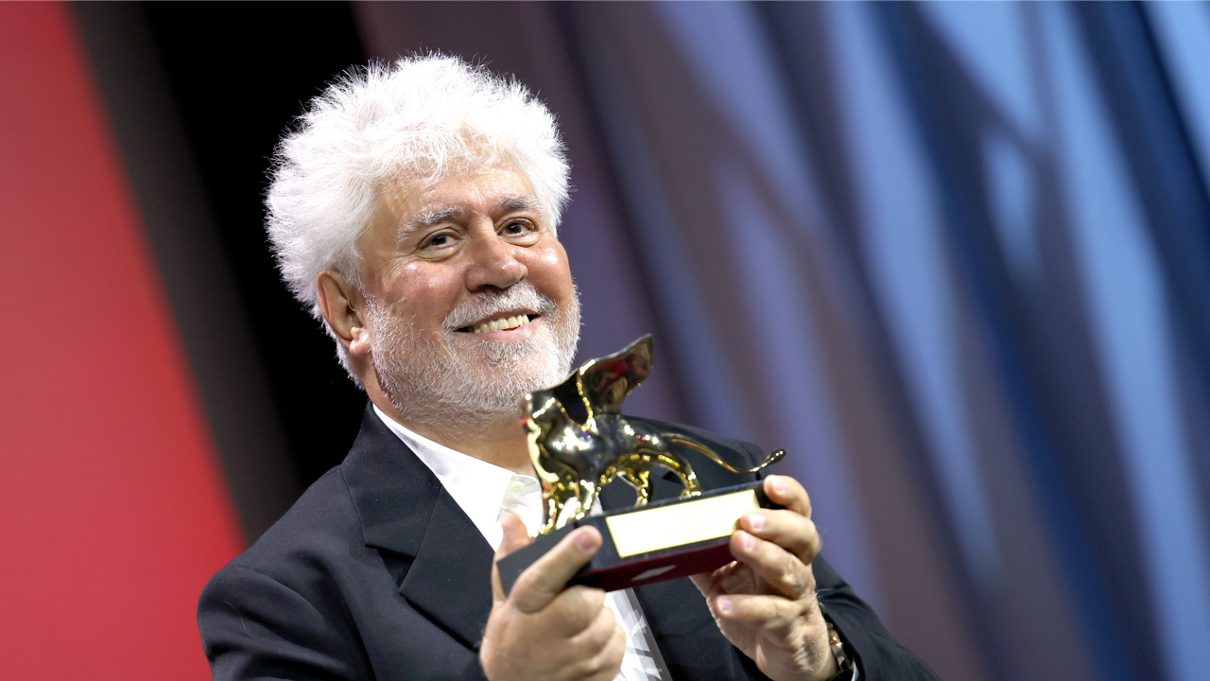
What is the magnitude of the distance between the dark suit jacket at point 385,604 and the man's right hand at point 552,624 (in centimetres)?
30

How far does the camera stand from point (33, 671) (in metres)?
1.73

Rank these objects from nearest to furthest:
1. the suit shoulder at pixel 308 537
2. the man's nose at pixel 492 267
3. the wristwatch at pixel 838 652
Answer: the wristwatch at pixel 838 652, the suit shoulder at pixel 308 537, the man's nose at pixel 492 267

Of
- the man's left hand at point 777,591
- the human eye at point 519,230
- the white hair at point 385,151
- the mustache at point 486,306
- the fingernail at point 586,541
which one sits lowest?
the man's left hand at point 777,591

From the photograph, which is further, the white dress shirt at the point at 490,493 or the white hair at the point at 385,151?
the white hair at the point at 385,151

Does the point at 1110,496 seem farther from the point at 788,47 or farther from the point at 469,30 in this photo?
the point at 469,30

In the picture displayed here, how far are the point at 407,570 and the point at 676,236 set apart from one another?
1.26m

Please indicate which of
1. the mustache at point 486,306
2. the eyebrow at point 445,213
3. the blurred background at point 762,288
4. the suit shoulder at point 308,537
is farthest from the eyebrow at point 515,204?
the blurred background at point 762,288

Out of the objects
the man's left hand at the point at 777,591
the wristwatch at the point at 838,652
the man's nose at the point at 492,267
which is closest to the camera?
the man's left hand at the point at 777,591

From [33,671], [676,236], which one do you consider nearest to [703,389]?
[676,236]

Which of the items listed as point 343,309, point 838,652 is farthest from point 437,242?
point 838,652

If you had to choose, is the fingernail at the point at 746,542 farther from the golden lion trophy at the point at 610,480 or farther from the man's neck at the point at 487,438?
the man's neck at the point at 487,438

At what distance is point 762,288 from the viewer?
2.38 metres

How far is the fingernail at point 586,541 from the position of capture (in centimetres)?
96

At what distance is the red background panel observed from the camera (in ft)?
5.88
